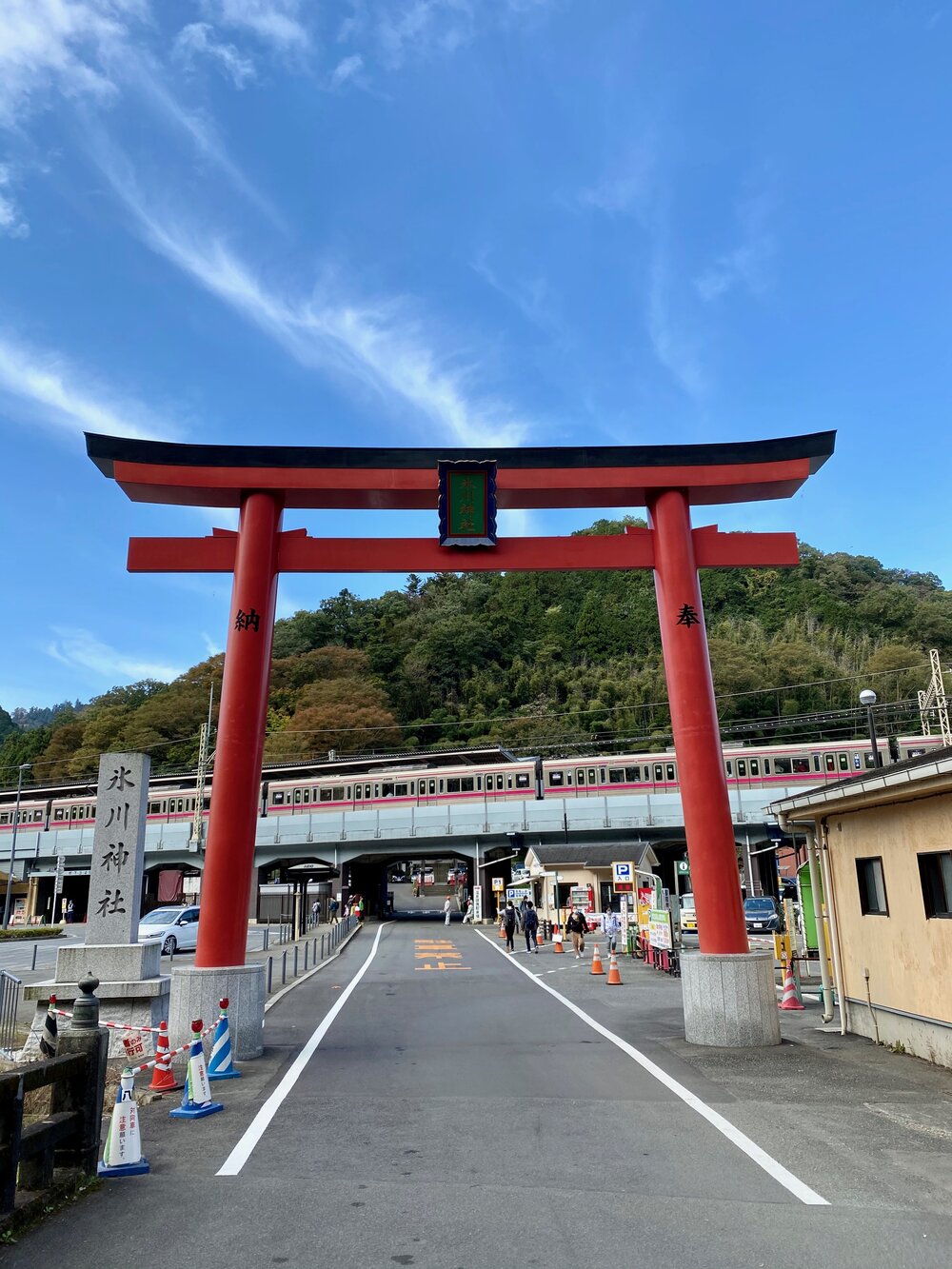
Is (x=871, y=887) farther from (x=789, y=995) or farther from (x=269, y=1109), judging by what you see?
(x=269, y=1109)

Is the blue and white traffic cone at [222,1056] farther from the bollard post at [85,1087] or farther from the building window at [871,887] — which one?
the building window at [871,887]

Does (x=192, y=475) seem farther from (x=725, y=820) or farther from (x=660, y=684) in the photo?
(x=660, y=684)

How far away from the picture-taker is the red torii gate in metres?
11.2

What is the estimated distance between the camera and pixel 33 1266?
4.20 meters

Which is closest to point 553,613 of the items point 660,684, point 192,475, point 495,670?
point 495,670

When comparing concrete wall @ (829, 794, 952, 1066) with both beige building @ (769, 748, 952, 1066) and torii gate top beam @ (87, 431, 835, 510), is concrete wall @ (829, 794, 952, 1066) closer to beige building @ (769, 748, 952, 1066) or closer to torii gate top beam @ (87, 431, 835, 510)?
beige building @ (769, 748, 952, 1066)

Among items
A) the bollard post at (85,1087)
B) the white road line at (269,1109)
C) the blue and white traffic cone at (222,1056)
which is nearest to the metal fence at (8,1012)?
the white road line at (269,1109)

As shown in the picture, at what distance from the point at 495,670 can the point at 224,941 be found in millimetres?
95019

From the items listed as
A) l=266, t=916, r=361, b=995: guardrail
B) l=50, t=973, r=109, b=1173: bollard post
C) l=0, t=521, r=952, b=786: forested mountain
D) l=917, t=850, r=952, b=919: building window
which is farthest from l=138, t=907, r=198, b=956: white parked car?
l=0, t=521, r=952, b=786: forested mountain

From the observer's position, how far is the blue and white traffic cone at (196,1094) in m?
7.18

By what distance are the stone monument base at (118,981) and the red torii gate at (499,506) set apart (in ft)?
11.0

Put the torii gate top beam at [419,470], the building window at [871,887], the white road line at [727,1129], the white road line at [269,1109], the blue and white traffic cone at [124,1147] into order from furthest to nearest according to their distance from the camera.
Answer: the torii gate top beam at [419,470], the building window at [871,887], the white road line at [269,1109], the blue and white traffic cone at [124,1147], the white road line at [727,1129]

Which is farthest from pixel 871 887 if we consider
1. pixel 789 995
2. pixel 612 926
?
pixel 612 926

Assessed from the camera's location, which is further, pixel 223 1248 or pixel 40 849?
pixel 40 849
